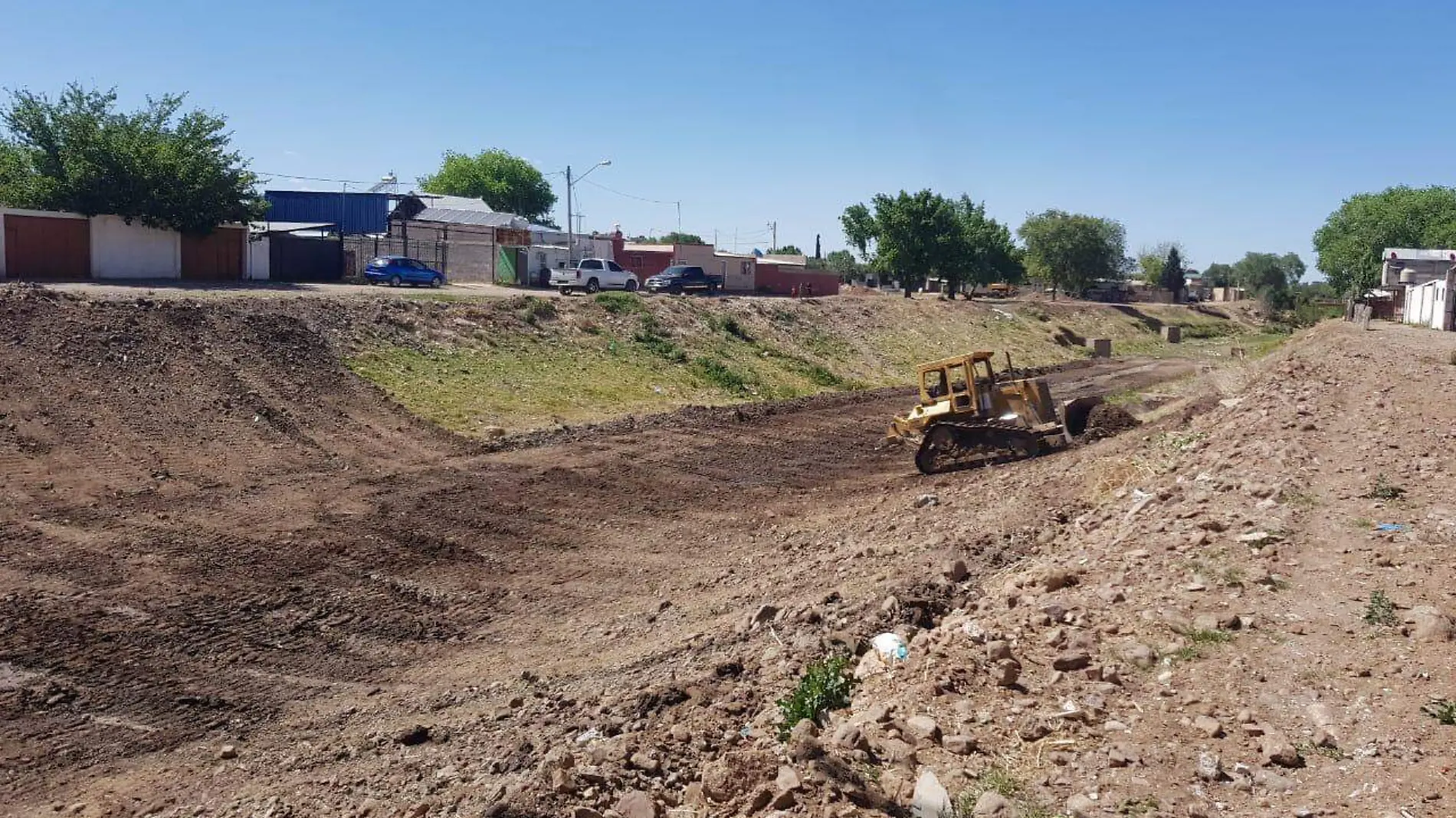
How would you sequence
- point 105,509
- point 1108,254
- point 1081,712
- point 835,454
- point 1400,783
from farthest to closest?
1. point 1108,254
2. point 835,454
3. point 105,509
4. point 1081,712
5. point 1400,783

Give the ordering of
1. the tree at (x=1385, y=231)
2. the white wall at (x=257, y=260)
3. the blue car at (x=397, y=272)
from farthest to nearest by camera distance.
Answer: the tree at (x=1385, y=231)
the blue car at (x=397, y=272)
the white wall at (x=257, y=260)

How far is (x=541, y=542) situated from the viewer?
17703 mm

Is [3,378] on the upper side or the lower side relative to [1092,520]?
upper

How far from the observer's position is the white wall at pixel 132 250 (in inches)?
1399

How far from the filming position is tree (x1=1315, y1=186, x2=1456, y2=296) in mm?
78000

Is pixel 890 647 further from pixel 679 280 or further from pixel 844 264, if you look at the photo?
pixel 844 264

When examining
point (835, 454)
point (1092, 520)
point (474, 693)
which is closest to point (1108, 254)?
point (835, 454)

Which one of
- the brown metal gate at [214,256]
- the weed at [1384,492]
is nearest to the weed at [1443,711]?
the weed at [1384,492]

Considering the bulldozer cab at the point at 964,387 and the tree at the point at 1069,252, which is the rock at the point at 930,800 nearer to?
the bulldozer cab at the point at 964,387

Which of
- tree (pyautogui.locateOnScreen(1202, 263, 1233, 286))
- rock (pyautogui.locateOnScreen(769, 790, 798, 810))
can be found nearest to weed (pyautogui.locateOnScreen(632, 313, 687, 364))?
rock (pyautogui.locateOnScreen(769, 790, 798, 810))

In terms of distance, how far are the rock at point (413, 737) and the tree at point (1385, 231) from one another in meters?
78.7

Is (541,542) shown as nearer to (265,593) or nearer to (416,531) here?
(416,531)

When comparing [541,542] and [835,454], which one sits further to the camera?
[835,454]

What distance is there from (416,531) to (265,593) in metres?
3.22
